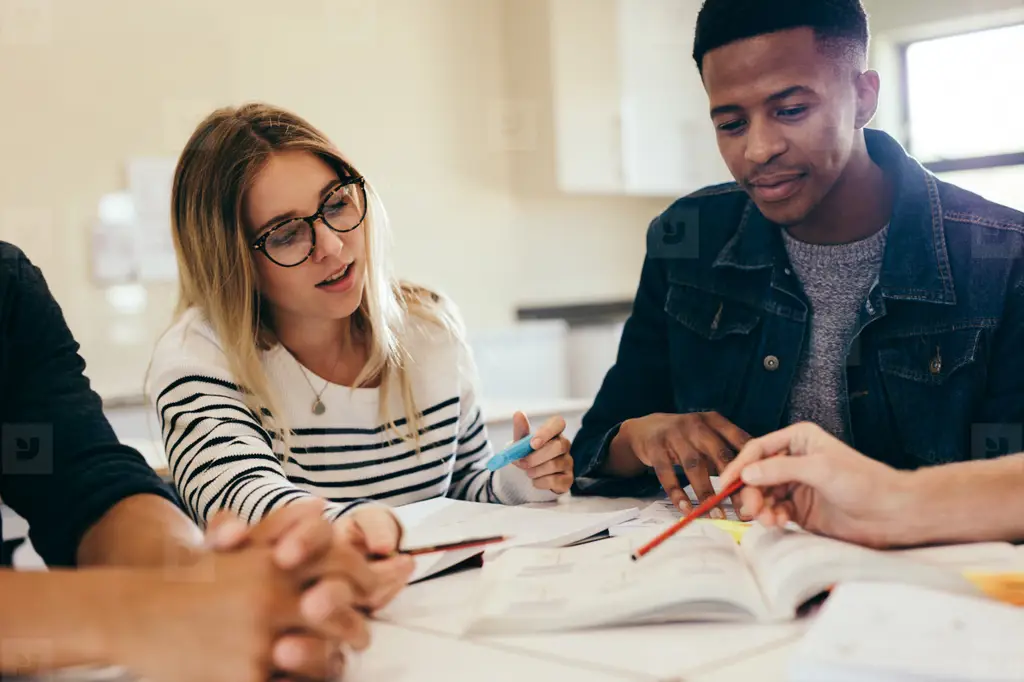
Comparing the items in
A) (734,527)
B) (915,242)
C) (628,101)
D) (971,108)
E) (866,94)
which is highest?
(628,101)

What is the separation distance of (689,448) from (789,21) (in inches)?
22.0

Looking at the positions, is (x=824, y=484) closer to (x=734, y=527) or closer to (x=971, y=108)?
(x=734, y=527)

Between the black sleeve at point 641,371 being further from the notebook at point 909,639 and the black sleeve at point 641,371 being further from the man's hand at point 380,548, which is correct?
the notebook at point 909,639

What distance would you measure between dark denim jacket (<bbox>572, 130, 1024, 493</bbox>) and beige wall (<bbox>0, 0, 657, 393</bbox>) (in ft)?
6.09

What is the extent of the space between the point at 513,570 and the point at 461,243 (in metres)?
3.10

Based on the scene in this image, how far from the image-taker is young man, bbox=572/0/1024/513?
1297 millimetres

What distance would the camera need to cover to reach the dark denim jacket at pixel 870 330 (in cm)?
→ 130

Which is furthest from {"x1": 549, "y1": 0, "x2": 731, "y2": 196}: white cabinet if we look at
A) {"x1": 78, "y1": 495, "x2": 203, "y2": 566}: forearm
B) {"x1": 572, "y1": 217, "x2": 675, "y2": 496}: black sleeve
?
{"x1": 78, "y1": 495, "x2": 203, "y2": 566}: forearm

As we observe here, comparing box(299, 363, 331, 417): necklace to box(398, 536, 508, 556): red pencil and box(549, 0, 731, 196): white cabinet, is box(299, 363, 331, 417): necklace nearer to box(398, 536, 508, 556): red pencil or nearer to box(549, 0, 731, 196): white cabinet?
box(398, 536, 508, 556): red pencil

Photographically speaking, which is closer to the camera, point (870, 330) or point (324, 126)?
point (870, 330)

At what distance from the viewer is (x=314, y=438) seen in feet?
Result: 4.60

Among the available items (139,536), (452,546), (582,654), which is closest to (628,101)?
(452,546)

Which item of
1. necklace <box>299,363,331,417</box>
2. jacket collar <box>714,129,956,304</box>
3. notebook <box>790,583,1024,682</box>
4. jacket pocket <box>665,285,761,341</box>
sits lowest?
notebook <box>790,583,1024,682</box>

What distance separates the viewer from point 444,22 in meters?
3.85
